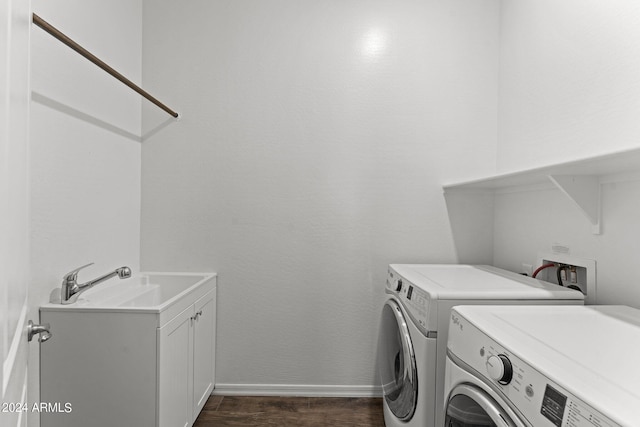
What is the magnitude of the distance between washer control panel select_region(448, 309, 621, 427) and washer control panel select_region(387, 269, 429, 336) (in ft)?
1.05

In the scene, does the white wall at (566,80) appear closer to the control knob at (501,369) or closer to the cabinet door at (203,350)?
the control knob at (501,369)

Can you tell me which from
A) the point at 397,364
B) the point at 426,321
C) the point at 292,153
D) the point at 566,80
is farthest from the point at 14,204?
the point at 566,80

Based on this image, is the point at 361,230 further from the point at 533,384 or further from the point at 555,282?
the point at 533,384

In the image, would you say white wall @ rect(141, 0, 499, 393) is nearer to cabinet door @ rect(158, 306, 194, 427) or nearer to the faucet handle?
cabinet door @ rect(158, 306, 194, 427)

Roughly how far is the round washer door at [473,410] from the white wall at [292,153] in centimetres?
126

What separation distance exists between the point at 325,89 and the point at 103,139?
1.26 meters

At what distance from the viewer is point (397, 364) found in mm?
1702

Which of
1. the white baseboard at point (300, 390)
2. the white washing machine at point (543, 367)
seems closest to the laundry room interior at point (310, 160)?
the white baseboard at point (300, 390)

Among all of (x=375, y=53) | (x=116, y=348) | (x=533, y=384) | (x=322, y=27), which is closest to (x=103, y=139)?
(x=116, y=348)

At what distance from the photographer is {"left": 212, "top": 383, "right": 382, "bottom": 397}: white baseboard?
7.52 ft

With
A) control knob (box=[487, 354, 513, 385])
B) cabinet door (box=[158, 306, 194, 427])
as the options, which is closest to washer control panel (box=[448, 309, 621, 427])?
control knob (box=[487, 354, 513, 385])

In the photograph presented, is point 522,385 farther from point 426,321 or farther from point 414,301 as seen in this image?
point 414,301

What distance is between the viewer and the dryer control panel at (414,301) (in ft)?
4.55

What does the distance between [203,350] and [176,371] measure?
415mm
